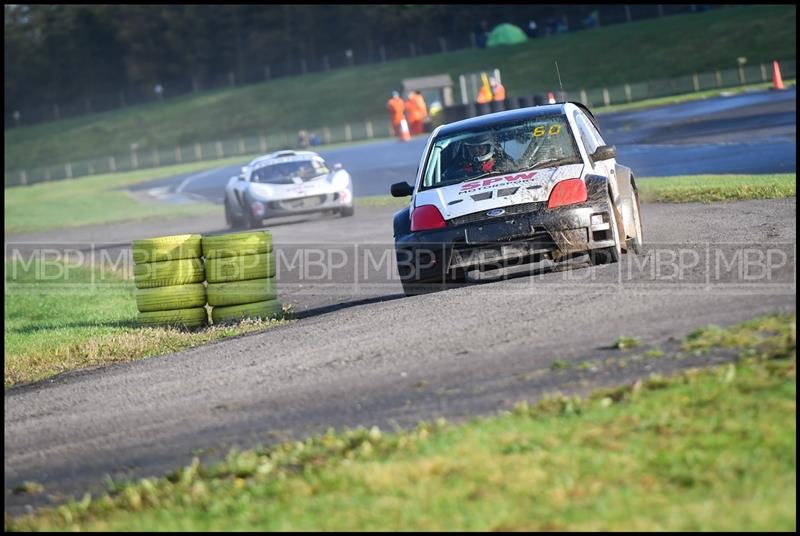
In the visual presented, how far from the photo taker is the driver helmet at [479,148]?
12695 mm

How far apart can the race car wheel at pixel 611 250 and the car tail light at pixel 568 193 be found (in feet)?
0.77

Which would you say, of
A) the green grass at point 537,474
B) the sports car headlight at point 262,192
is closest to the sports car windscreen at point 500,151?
the green grass at point 537,474

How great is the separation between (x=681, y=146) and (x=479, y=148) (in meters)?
18.9

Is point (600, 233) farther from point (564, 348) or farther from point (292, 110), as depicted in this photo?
point (292, 110)

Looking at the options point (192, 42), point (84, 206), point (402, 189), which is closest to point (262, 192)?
point (402, 189)

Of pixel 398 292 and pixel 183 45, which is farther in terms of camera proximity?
pixel 183 45

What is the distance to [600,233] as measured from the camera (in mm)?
11688

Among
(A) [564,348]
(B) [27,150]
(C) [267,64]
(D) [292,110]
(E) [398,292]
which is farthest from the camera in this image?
(C) [267,64]

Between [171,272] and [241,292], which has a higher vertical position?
[171,272]

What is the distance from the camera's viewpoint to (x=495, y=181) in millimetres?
12227

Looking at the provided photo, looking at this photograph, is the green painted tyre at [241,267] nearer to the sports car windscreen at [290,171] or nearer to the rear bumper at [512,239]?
the rear bumper at [512,239]

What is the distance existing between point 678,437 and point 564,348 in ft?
8.48

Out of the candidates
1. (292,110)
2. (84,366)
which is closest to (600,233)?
(84,366)

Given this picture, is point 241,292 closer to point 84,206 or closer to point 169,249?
point 169,249
